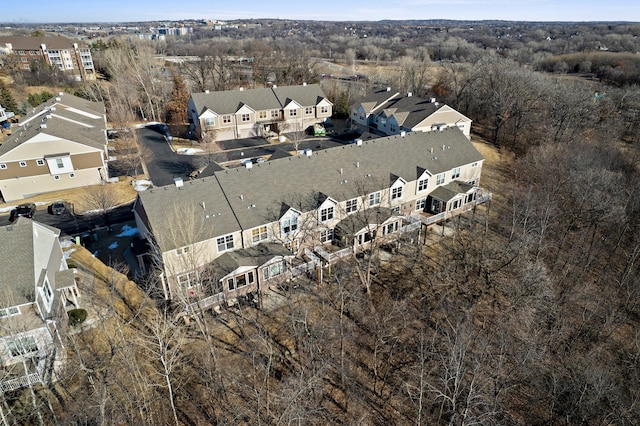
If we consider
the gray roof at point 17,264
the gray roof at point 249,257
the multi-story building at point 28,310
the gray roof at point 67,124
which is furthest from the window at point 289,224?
the gray roof at point 67,124

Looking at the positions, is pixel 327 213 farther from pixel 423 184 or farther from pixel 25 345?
pixel 25 345

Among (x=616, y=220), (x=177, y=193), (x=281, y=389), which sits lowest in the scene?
(x=281, y=389)

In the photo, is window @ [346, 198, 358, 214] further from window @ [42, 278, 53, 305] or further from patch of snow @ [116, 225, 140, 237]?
window @ [42, 278, 53, 305]

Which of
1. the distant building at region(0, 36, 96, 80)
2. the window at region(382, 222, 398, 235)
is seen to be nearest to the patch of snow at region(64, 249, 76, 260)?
the window at region(382, 222, 398, 235)

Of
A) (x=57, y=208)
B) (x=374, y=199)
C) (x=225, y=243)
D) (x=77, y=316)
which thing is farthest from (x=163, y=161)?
(x=374, y=199)

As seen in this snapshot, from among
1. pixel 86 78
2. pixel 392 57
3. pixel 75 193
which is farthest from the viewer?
pixel 392 57

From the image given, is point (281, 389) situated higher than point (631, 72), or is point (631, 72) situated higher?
point (631, 72)

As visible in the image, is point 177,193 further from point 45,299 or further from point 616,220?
point 616,220

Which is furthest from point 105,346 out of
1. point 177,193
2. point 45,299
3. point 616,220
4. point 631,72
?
point 631,72
